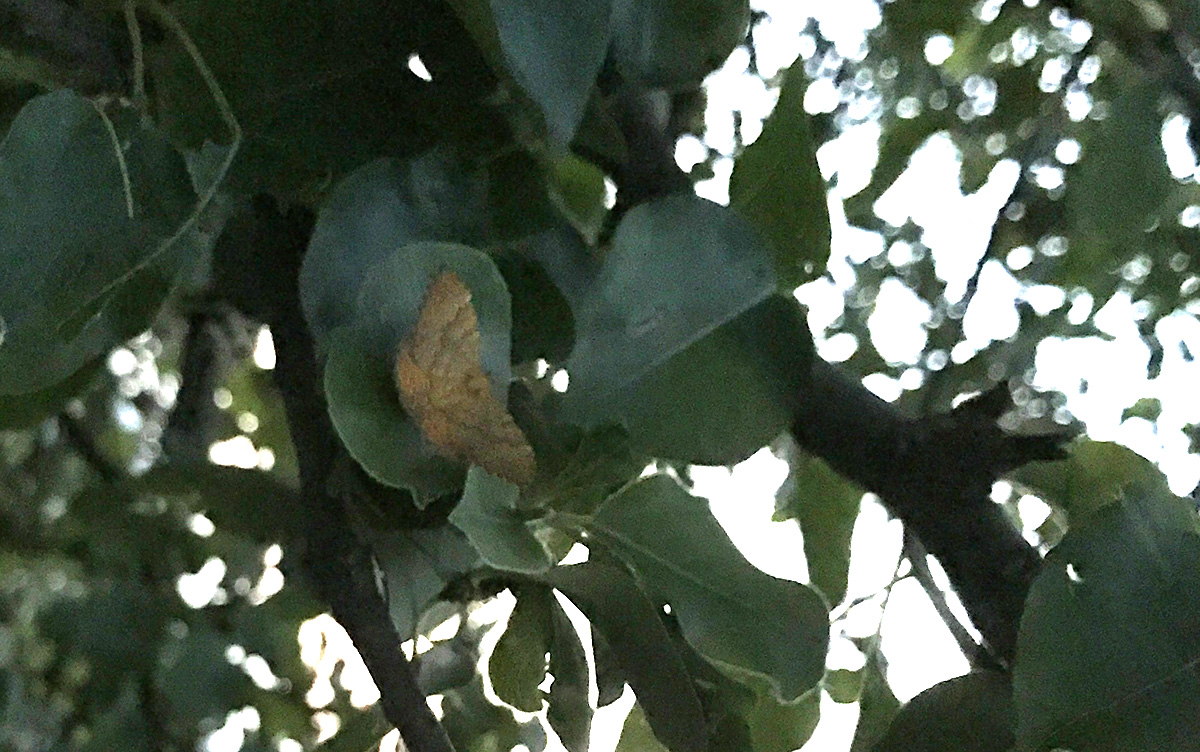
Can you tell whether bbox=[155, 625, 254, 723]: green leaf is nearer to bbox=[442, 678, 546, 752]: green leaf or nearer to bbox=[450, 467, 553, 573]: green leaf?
bbox=[442, 678, 546, 752]: green leaf

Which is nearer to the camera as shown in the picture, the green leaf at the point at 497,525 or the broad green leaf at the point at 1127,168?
the green leaf at the point at 497,525

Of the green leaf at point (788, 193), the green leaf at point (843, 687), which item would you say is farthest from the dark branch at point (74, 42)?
the green leaf at point (843, 687)

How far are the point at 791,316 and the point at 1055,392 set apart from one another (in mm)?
357

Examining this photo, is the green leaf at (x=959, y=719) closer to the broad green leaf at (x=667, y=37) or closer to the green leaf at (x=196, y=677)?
the broad green leaf at (x=667, y=37)

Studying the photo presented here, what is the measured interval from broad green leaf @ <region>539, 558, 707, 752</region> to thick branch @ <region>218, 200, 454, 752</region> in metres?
0.04

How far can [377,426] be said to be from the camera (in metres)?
0.13

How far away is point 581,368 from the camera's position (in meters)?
0.15

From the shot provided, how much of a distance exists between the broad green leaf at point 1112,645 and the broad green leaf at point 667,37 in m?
0.09

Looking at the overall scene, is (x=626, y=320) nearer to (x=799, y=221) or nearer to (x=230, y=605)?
(x=799, y=221)

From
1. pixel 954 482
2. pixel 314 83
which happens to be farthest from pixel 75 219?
pixel 954 482

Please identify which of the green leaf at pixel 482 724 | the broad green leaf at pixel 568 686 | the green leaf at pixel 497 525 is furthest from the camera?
the green leaf at pixel 482 724

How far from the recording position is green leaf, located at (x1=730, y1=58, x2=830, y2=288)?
166mm

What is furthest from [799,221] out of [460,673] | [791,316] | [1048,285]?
[1048,285]

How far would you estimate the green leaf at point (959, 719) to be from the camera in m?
0.18
